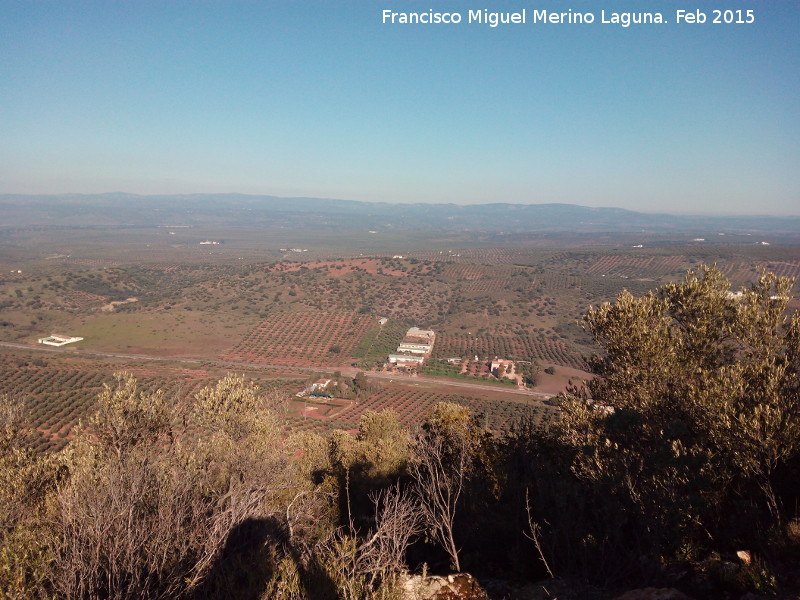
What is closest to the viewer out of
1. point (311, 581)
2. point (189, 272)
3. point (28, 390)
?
point (311, 581)

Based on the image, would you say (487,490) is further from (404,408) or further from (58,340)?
(58,340)

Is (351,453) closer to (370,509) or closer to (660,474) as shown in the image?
(370,509)

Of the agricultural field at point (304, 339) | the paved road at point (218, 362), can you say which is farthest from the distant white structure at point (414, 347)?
the agricultural field at point (304, 339)

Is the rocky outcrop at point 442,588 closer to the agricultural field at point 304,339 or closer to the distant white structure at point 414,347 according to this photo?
the distant white structure at point 414,347

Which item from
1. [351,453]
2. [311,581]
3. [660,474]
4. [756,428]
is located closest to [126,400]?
[351,453]

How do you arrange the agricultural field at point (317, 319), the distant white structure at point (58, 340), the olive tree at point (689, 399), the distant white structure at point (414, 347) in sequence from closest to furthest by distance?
the olive tree at point (689, 399)
the agricultural field at point (317, 319)
the distant white structure at point (414, 347)
the distant white structure at point (58, 340)

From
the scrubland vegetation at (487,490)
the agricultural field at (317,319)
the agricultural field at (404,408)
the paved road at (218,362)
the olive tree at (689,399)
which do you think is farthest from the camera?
the paved road at (218,362)

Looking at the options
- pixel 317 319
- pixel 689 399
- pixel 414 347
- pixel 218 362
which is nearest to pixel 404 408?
pixel 414 347
